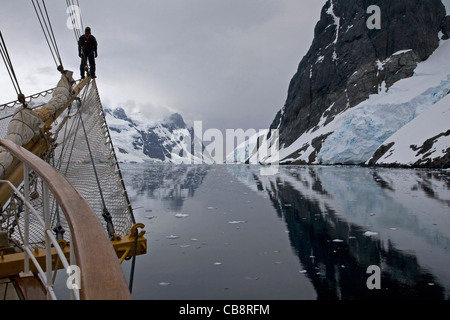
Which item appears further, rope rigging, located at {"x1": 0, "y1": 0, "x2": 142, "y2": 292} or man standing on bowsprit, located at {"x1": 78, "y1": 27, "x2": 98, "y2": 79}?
man standing on bowsprit, located at {"x1": 78, "y1": 27, "x2": 98, "y2": 79}

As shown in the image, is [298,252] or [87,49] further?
[87,49]

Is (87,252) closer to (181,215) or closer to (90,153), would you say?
(90,153)

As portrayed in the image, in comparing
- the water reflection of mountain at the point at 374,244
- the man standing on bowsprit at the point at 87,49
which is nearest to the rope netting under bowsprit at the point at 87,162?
the man standing on bowsprit at the point at 87,49

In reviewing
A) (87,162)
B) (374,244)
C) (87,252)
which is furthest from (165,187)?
(87,252)

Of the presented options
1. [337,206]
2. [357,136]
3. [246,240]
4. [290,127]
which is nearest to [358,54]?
[290,127]

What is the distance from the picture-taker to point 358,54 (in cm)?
8431

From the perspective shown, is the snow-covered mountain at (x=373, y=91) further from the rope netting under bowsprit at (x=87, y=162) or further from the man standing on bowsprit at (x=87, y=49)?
the rope netting under bowsprit at (x=87, y=162)

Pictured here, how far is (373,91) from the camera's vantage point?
7256cm

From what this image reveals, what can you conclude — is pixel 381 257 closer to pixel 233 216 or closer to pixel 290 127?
pixel 233 216

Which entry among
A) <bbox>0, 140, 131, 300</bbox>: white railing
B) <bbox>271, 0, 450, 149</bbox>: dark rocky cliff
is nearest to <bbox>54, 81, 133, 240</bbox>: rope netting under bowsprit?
<bbox>0, 140, 131, 300</bbox>: white railing

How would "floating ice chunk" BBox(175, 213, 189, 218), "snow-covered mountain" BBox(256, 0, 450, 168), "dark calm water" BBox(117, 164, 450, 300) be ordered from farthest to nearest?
"snow-covered mountain" BBox(256, 0, 450, 168)
"floating ice chunk" BBox(175, 213, 189, 218)
"dark calm water" BBox(117, 164, 450, 300)

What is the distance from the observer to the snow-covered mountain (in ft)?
135

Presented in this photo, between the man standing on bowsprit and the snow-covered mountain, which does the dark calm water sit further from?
the snow-covered mountain

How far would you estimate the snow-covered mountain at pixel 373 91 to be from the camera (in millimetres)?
41156
